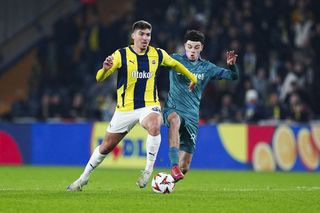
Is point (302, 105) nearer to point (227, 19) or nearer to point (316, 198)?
point (227, 19)

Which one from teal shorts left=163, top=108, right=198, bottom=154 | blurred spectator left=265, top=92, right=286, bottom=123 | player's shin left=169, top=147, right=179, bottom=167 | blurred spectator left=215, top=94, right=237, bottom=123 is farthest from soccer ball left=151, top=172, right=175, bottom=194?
blurred spectator left=215, top=94, right=237, bottom=123

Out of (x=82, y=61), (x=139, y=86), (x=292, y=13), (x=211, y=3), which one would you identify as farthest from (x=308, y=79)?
(x=139, y=86)

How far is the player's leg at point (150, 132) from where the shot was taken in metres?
11.3

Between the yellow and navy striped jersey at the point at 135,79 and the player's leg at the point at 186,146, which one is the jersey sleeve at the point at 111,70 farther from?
the player's leg at the point at 186,146

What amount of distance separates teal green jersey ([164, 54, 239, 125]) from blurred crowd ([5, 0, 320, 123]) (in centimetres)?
836

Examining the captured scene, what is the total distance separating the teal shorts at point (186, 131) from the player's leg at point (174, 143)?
0.13m

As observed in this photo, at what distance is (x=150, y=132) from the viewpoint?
11.3m

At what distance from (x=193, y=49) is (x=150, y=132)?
1.68 meters

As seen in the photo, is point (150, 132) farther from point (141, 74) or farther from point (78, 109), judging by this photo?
point (78, 109)

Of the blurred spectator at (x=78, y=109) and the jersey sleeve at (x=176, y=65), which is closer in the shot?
the jersey sleeve at (x=176, y=65)

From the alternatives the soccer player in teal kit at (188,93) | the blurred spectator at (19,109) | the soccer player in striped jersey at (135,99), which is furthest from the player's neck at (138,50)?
the blurred spectator at (19,109)

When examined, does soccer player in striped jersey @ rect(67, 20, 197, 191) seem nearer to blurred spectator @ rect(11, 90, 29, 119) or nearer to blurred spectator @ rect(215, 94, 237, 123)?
blurred spectator @ rect(215, 94, 237, 123)

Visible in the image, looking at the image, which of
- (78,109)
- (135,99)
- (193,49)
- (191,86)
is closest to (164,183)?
(135,99)

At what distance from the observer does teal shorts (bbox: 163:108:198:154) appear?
12367 mm
